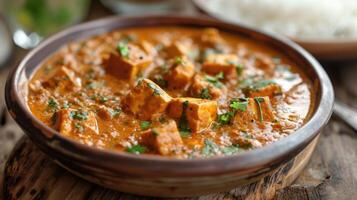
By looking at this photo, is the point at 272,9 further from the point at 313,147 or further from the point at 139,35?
the point at 313,147

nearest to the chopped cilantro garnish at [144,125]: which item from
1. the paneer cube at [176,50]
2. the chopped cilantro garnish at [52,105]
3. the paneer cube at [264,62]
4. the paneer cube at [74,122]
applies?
the paneer cube at [74,122]

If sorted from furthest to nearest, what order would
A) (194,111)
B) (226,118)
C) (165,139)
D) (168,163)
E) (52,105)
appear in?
(52,105)
(226,118)
(194,111)
(165,139)
(168,163)

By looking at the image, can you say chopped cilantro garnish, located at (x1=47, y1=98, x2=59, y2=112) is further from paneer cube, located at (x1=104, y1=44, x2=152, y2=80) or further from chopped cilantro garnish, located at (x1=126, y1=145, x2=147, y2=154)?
chopped cilantro garnish, located at (x1=126, y1=145, x2=147, y2=154)

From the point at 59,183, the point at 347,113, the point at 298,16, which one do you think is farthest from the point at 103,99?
the point at 298,16

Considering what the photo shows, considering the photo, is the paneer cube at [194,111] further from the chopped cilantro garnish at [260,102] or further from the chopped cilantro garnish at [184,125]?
the chopped cilantro garnish at [260,102]

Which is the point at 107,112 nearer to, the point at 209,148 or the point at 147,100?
the point at 147,100

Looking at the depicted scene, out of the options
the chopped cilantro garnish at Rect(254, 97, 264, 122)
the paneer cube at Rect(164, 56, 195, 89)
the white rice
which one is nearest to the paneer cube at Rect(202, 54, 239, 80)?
the paneer cube at Rect(164, 56, 195, 89)
